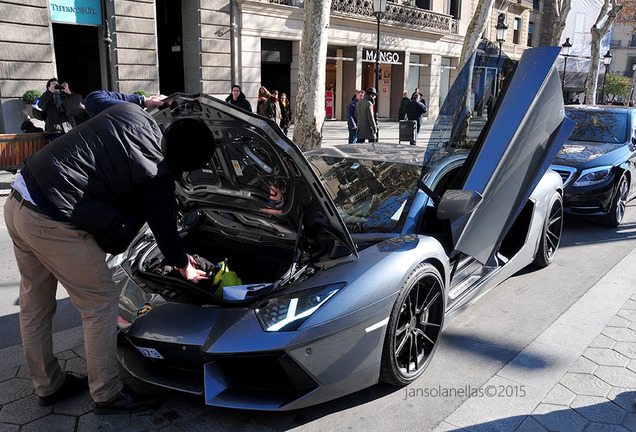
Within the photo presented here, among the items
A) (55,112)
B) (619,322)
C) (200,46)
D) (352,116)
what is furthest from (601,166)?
(200,46)

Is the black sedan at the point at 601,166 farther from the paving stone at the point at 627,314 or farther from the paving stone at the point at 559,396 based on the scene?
the paving stone at the point at 559,396

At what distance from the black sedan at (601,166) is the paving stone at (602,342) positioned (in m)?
3.19

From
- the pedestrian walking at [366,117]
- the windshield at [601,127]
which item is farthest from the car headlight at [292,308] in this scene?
the pedestrian walking at [366,117]

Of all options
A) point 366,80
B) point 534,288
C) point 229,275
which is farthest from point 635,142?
point 366,80

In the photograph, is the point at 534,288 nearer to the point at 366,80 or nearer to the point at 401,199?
the point at 401,199

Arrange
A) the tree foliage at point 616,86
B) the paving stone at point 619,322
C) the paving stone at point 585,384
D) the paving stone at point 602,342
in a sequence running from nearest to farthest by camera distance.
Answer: the paving stone at point 585,384 → the paving stone at point 602,342 → the paving stone at point 619,322 → the tree foliage at point 616,86

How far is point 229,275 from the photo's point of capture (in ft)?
10.00

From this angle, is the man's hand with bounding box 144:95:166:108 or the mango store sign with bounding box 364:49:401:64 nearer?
the man's hand with bounding box 144:95:166:108

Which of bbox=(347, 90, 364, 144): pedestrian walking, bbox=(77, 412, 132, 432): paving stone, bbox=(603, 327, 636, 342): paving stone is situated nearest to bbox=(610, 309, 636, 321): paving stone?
bbox=(603, 327, 636, 342): paving stone

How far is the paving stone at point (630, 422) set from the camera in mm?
2648

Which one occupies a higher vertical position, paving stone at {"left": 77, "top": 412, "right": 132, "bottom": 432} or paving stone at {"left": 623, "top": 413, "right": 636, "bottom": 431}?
paving stone at {"left": 77, "top": 412, "right": 132, "bottom": 432}

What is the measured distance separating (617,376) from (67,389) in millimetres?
3313

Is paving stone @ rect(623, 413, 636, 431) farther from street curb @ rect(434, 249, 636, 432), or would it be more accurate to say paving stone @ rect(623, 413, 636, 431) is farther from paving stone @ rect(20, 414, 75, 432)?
paving stone @ rect(20, 414, 75, 432)

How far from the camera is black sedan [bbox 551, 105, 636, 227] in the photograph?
6457 millimetres
